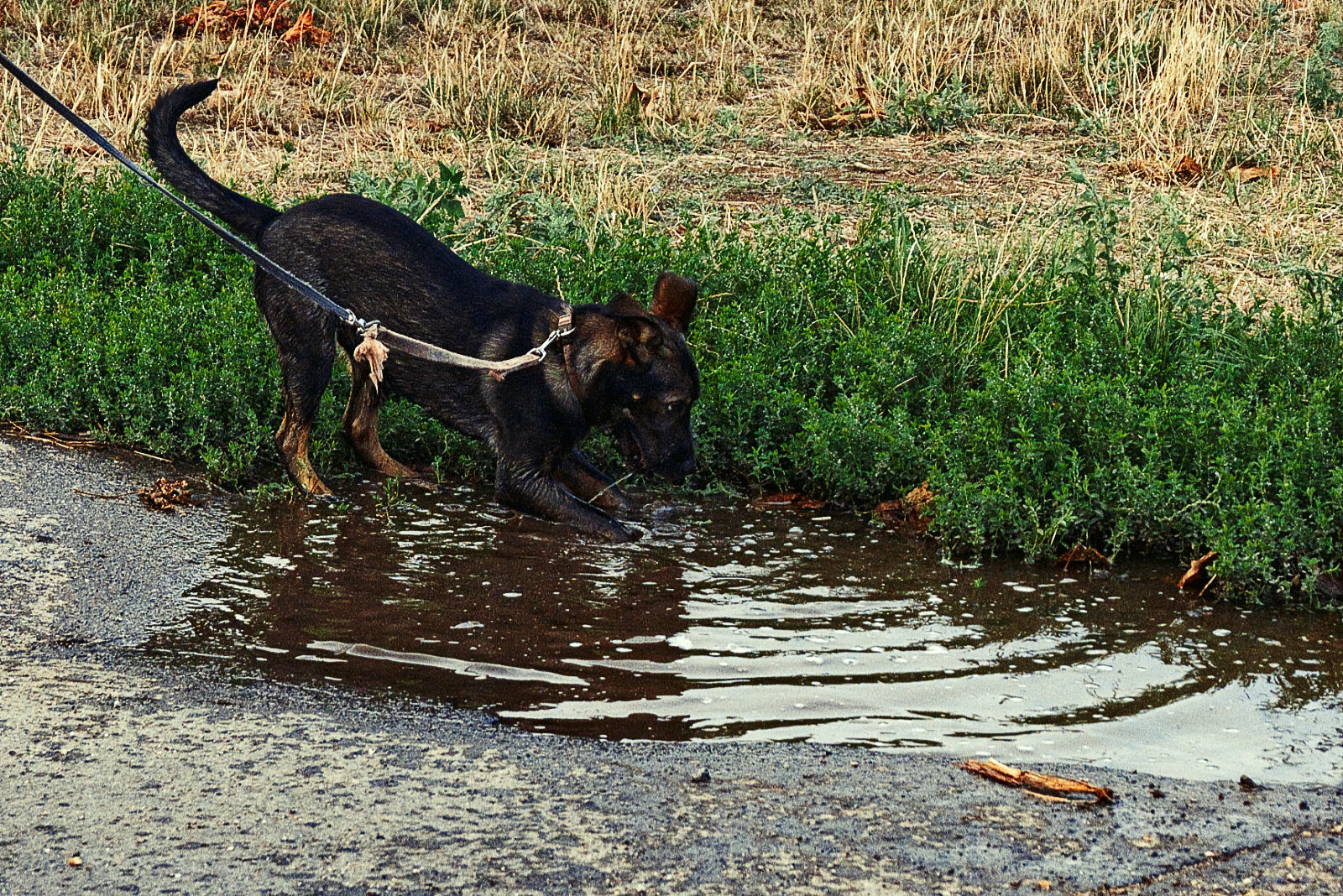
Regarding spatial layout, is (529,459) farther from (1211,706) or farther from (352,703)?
(1211,706)

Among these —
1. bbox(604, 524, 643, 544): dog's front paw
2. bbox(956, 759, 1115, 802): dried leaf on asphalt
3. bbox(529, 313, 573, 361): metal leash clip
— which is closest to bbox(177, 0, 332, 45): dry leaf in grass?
bbox(529, 313, 573, 361): metal leash clip

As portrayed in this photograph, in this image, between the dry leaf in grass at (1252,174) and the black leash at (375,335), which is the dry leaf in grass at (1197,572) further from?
the dry leaf in grass at (1252,174)

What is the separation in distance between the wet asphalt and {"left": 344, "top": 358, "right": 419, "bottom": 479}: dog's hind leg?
258 centimetres

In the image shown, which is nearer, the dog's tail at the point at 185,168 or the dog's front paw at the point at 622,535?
the dog's front paw at the point at 622,535

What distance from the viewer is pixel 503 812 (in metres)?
3.37

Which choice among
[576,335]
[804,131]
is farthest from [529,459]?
[804,131]

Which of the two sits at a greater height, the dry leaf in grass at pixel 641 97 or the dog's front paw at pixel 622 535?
the dry leaf in grass at pixel 641 97

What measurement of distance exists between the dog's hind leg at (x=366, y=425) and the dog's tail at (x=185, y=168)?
2.74 ft

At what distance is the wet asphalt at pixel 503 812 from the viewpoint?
3.10 meters

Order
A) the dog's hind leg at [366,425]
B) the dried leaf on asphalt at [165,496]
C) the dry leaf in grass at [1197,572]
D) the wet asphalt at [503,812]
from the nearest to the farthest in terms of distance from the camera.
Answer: the wet asphalt at [503,812], the dry leaf in grass at [1197,572], the dried leaf on asphalt at [165,496], the dog's hind leg at [366,425]

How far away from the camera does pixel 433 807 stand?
11.1ft

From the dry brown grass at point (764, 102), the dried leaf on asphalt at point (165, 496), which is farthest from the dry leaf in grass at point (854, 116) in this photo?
the dried leaf on asphalt at point (165, 496)

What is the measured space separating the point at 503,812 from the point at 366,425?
12.0ft

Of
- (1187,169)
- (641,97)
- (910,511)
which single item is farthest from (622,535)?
(641,97)
